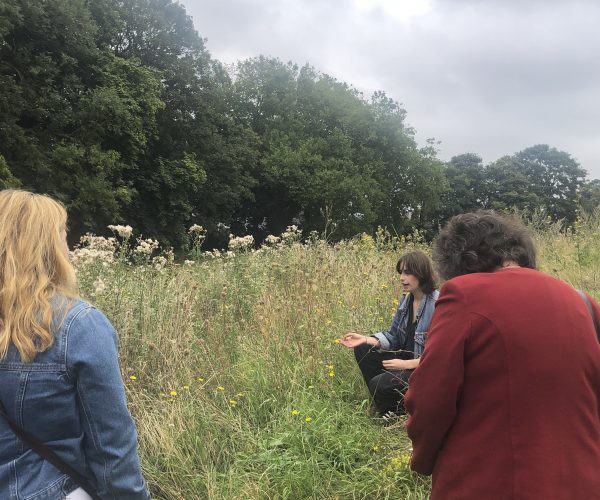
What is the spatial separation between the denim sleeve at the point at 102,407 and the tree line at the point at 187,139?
582cm

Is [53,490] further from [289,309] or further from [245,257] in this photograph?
[245,257]

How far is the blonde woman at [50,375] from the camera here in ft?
4.31

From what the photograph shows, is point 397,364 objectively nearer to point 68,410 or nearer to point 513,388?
point 513,388

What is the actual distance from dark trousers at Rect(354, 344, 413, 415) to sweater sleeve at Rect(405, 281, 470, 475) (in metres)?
1.98

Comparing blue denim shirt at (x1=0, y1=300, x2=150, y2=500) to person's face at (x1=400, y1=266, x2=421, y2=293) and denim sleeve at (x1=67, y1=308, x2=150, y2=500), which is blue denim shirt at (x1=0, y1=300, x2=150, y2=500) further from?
person's face at (x1=400, y1=266, x2=421, y2=293)

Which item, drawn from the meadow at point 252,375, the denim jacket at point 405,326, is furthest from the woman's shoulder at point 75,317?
the denim jacket at point 405,326

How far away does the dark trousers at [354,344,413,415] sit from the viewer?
3.56m

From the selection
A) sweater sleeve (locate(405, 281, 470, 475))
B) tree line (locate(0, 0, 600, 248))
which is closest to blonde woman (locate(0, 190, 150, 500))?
sweater sleeve (locate(405, 281, 470, 475))

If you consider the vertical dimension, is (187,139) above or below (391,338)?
above

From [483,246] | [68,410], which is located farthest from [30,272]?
[483,246]

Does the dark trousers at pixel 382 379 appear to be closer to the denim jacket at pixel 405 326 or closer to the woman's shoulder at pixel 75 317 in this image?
the denim jacket at pixel 405 326

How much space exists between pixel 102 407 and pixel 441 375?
0.94 metres

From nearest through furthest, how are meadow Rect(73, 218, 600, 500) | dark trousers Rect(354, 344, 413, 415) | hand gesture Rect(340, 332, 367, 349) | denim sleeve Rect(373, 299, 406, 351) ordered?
1. meadow Rect(73, 218, 600, 500)
2. hand gesture Rect(340, 332, 367, 349)
3. dark trousers Rect(354, 344, 413, 415)
4. denim sleeve Rect(373, 299, 406, 351)

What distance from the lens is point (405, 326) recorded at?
12.8 ft
